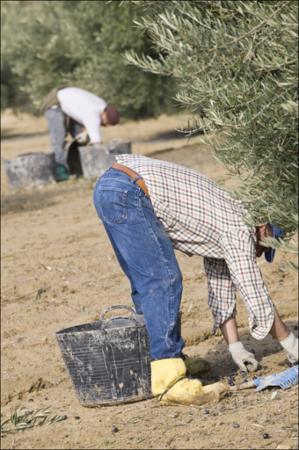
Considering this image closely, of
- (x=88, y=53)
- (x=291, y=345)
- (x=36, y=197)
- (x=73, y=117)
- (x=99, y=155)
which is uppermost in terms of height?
(x=291, y=345)

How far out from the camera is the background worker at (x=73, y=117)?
45.2ft

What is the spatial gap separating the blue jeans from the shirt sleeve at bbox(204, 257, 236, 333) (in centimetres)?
43

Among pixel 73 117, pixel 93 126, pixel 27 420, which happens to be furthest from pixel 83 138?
pixel 27 420

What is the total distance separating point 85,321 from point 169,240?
248cm

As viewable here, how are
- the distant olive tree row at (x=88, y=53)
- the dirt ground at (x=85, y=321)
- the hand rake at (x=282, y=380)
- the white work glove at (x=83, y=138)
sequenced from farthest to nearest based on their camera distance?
the distant olive tree row at (x=88, y=53)
the white work glove at (x=83, y=138)
the hand rake at (x=282, y=380)
the dirt ground at (x=85, y=321)

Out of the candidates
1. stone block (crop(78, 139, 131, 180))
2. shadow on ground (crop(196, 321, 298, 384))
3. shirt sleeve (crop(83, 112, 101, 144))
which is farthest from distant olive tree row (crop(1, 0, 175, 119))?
shadow on ground (crop(196, 321, 298, 384))

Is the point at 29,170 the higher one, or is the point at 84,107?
the point at 84,107

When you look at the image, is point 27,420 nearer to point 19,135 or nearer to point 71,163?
point 71,163

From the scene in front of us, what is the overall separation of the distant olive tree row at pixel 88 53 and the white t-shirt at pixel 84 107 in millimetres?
1940

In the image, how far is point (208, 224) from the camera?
5625 mm

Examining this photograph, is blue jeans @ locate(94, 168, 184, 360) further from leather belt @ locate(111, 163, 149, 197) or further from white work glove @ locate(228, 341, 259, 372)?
white work glove @ locate(228, 341, 259, 372)

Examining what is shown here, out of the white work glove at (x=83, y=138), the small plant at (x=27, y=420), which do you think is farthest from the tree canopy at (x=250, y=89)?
the white work glove at (x=83, y=138)

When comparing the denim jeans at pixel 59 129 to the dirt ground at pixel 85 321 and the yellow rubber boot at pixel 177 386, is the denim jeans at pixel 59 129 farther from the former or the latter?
the yellow rubber boot at pixel 177 386

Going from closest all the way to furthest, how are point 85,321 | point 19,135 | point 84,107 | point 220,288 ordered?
point 220,288
point 85,321
point 84,107
point 19,135
